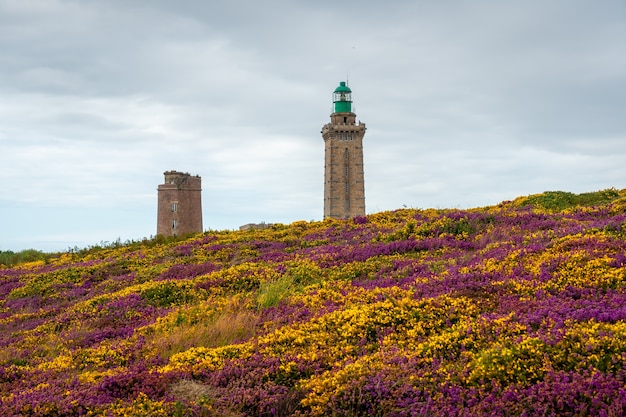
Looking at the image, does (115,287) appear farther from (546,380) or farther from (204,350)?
(546,380)

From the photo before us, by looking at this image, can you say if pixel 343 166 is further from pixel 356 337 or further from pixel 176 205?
pixel 356 337

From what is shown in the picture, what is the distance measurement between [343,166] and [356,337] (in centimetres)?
8063

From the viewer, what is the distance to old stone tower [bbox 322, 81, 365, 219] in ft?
293

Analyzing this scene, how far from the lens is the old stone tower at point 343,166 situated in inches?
3514

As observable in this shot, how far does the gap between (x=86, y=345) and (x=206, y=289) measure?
4814 mm

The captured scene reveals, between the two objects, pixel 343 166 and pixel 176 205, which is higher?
pixel 343 166

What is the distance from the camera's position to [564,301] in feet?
35.4

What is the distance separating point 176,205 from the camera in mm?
73500

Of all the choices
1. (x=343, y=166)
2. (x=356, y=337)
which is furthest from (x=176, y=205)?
(x=356, y=337)

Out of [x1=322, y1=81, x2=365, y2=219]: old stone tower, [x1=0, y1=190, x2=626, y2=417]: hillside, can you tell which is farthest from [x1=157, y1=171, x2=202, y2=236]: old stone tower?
[x1=0, y1=190, x2=626, y2=417]: hillside

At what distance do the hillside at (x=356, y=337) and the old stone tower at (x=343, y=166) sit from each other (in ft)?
226

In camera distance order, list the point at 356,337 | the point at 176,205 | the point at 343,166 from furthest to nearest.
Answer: the point at 343,166, the point at 176,205, the point at 356,337

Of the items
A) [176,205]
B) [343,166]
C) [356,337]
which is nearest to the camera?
[356,337]

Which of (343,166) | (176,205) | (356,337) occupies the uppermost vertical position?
(343,166)
